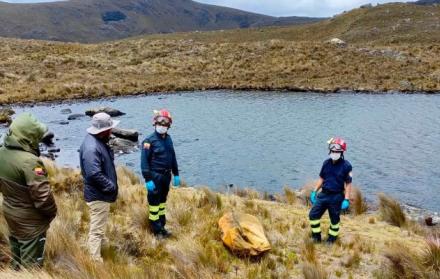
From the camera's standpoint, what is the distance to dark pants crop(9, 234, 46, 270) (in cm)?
605

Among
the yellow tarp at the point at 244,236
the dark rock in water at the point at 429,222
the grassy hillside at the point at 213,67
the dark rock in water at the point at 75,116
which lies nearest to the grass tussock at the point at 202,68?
the grassy hillside at the point at 213,67

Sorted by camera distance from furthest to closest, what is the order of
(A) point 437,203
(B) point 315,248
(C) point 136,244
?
1. (A) point 437,203
2. (B) point 315,248
3. (C) point 136,244

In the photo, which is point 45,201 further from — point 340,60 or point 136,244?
point 340,60

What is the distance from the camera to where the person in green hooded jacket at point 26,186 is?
18.2 ft

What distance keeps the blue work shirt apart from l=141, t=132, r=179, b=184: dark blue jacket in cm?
304

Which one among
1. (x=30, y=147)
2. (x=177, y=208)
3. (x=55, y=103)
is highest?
(x=30, y=147)

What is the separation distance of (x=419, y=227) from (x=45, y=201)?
27.8 feet

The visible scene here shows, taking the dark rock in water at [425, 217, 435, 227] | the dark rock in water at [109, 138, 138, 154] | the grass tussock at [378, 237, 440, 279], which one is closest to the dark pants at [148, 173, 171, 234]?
the grass tussock at [378, 237, 440, 279]

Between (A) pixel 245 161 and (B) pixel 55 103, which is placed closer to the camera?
(A) pixel 245 161

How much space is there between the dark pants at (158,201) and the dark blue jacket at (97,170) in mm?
1660

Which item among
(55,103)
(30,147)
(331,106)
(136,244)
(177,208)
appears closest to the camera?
(30,147)

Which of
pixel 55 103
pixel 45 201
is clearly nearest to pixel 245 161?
pixel 45 201

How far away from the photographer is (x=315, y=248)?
9.09 meters

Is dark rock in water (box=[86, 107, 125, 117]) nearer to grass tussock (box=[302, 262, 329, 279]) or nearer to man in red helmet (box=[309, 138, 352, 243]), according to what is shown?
man in red helmet (box=[309, 138, 352, 243])
